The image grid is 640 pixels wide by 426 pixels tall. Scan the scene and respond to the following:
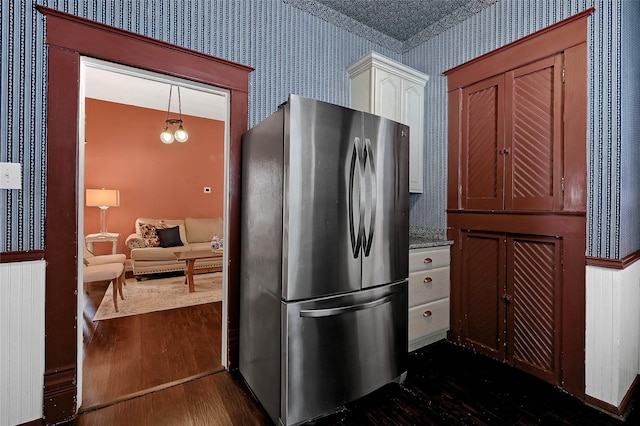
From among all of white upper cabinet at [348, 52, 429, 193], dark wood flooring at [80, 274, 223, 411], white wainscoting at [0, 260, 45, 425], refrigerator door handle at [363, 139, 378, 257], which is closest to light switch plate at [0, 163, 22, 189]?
white wainscoting at [0, 260, 45, 425]

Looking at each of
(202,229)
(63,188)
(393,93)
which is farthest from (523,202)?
(202,229)

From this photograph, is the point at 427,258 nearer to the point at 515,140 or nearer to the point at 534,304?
the point at 534,304

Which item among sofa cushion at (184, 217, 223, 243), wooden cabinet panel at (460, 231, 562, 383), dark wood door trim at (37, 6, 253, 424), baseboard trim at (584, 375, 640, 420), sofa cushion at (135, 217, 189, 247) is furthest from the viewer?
sofa cushion at (184, 217, 223, 243)

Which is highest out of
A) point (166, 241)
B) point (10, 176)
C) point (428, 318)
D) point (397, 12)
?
point (397, 12)

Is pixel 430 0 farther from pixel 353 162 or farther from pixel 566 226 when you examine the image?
pixel 566 226

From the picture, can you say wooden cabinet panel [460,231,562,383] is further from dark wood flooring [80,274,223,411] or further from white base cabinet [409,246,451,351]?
dark wood flooring [80,274,223,411]

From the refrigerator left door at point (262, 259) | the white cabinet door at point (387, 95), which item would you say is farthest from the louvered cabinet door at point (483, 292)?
the refrigerator left door at point (262, 259)

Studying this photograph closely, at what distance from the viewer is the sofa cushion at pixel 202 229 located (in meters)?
5.80

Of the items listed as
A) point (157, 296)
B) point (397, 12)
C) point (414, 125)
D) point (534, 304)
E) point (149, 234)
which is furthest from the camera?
point (149, 234)

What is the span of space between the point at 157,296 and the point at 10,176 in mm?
2778

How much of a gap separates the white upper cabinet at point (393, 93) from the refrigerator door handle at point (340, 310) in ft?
4.51

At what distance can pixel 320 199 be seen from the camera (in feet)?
5.36

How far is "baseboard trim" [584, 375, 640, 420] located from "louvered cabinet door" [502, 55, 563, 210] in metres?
1.19

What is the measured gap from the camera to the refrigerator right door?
5.96 feet
